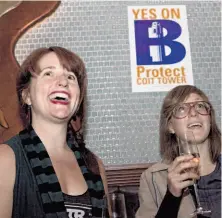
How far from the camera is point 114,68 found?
166 cm

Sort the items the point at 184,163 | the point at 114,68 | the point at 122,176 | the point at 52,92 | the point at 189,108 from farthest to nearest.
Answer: the point at 114,68 < the point at 122,176 < the point at 189,108 < the point at 52,92 < the point at 184,163

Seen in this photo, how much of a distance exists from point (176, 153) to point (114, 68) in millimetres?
492

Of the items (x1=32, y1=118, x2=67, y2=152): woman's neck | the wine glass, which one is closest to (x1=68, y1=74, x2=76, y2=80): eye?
(x1=32, y1=118, x2=67, y2=152): woman's neck

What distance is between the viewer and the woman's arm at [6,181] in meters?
1.01

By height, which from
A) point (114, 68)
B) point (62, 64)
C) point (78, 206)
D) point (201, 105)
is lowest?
point (78, 206)

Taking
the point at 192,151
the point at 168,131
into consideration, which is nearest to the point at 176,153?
the point at 168,131

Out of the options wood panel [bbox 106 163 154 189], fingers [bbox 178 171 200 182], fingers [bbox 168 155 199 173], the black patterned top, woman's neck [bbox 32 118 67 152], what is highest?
woman's neck [bbox 32 118 67 152]

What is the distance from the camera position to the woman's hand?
0.99 m

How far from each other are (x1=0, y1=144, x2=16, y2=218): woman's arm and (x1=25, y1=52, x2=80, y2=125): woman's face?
0.19 meters

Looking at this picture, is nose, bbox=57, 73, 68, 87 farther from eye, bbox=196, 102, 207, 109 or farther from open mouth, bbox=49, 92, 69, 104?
eye, bbox=196, 102, 207, 109

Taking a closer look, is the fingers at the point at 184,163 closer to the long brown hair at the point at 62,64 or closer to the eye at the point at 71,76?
the long brown hair at the point at 62,64

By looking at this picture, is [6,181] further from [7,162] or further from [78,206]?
[78,206]

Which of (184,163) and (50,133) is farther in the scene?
(50,133)

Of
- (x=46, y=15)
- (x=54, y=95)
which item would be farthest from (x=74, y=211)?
(x=46, y=15)
